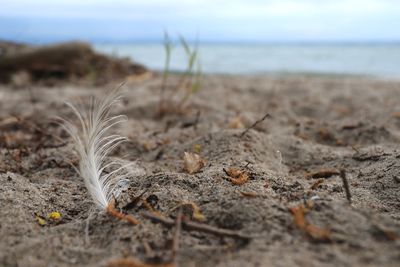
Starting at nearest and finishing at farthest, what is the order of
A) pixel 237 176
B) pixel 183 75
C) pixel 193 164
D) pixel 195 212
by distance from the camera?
1. pixel 195 212
2. pixel 237 176
3. pixel 193 164
4. pixel 183 75

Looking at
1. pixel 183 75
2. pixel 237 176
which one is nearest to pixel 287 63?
pixel 183 75

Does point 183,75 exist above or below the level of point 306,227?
above

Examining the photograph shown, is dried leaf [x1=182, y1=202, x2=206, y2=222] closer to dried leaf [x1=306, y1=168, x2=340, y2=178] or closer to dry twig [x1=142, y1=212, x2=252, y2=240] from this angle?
dry twig [x1=142, y1=212, x2=252, y2=240]

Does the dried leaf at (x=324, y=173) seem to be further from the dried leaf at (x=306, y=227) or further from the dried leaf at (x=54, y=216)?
the dried leaf at (x=54, y=216)

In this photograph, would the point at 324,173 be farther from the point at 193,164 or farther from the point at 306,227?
the point at 306,227

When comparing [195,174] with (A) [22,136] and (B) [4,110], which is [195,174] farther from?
(B) [4,110]

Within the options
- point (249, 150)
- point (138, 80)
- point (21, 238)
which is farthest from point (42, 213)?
point (138, 80)
